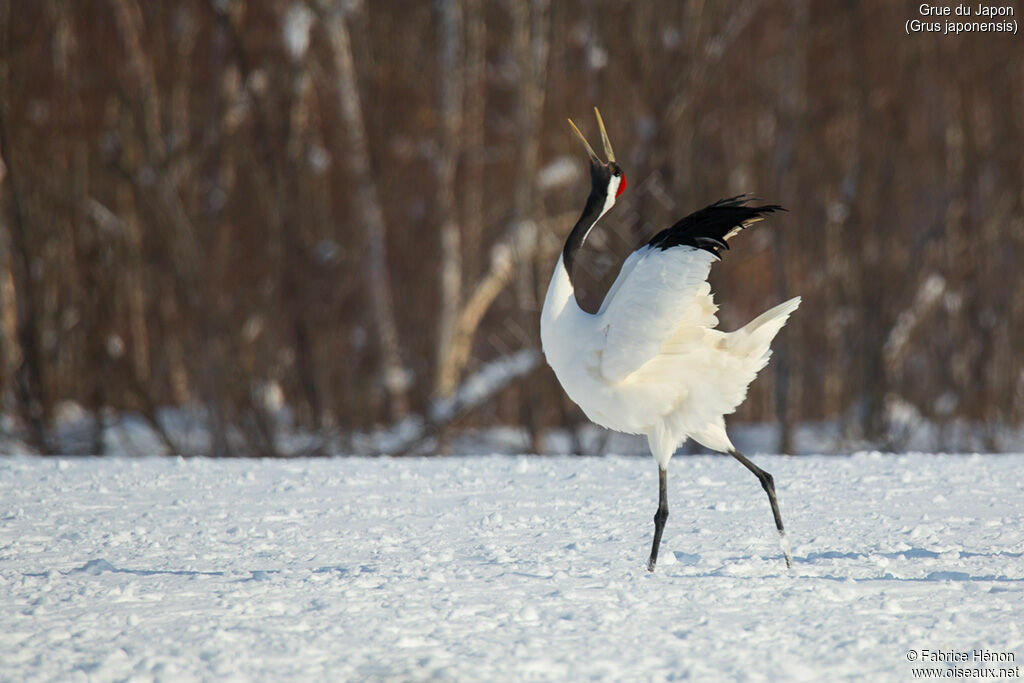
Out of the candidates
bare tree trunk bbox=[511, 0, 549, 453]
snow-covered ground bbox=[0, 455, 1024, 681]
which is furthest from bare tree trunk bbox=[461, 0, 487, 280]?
snow-covered ground bbox=[0, 455, 1024, 681]

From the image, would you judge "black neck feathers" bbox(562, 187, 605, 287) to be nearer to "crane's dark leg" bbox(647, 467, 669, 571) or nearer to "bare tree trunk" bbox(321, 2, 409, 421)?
"crane's dark leg" bbox(647, 467, 669, 571)

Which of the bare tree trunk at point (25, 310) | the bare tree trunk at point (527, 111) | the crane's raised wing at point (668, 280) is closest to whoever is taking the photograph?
the crane's raised wing at point (668, 280)

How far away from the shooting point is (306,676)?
3186 mm

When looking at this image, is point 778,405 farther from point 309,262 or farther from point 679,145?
point 309,262

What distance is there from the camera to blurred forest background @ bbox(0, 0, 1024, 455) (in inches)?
456

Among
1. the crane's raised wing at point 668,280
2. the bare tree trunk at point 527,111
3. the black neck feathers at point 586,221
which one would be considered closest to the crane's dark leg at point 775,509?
the crane's raised wing at point 668,280

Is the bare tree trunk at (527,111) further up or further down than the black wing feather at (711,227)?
further up

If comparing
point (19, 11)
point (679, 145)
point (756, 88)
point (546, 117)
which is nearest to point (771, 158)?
point (756, 88)

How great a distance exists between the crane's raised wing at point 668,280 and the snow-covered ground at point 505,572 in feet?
3.14

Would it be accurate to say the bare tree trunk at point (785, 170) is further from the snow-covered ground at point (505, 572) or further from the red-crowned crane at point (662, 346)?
the red-crowned crane at point (662, 346)

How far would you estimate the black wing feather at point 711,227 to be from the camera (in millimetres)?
4109

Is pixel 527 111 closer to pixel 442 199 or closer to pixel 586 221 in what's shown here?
pixel 442 199

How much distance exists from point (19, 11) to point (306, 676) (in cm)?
1142

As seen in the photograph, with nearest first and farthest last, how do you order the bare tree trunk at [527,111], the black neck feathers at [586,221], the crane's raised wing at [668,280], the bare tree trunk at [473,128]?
the crane's raised wing at [668,280] < the black neck feathers at [586,221] < the bare tree trunk at [527,111] < the bare tree trunk at [473,128]
